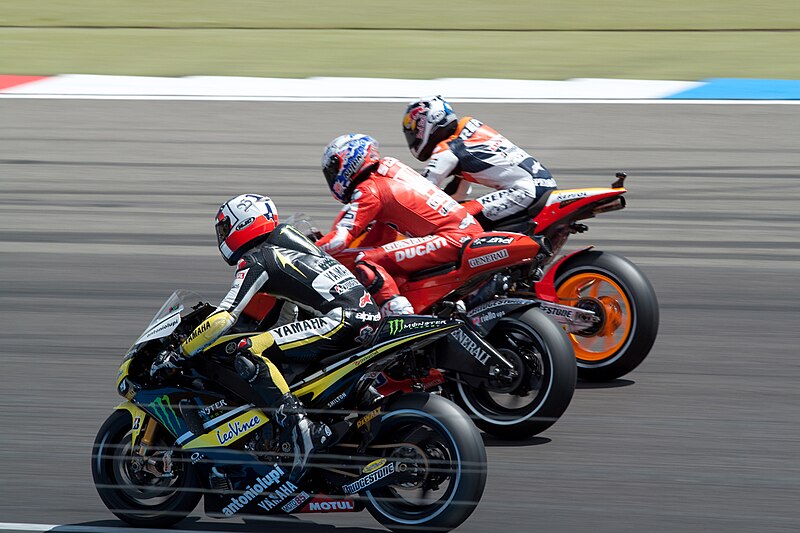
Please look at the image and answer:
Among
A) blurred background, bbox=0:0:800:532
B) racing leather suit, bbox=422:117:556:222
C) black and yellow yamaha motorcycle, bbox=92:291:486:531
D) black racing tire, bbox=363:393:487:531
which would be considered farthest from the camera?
racing leather suit, bbox=422:117:556:222

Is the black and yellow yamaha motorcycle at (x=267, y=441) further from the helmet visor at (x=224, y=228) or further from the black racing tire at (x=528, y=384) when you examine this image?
the black racing tire at (x=528, y=384)

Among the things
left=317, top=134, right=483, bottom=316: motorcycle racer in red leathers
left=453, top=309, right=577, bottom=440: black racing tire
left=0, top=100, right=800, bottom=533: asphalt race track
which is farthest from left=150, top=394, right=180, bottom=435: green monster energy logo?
left=317, top=134, right=483, bottom=316: motorcycle racer in red leathers

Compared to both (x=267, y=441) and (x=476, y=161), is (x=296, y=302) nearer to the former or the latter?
(x=267, y=441)

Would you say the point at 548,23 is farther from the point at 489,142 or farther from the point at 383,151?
the point at 489,142

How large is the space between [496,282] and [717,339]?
2.34 meters

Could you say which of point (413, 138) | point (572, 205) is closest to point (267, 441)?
point (572, 205)

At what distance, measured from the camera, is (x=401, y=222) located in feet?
24.4

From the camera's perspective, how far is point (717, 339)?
8406 millimetres

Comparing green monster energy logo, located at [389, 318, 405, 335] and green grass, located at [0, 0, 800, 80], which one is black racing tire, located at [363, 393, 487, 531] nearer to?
green monster energy logo, located at [389, 318, 405, 335]

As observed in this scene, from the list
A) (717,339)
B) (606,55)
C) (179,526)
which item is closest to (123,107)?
(606,55)

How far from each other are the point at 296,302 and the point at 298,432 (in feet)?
2.44

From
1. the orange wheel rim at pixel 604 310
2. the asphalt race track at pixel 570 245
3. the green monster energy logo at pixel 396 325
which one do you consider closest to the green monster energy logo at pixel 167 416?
the asphalt race track at pixel 570 245

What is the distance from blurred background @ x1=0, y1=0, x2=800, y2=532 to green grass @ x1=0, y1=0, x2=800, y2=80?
0.24 feet

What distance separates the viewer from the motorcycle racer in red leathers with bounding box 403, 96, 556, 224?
310 inches
